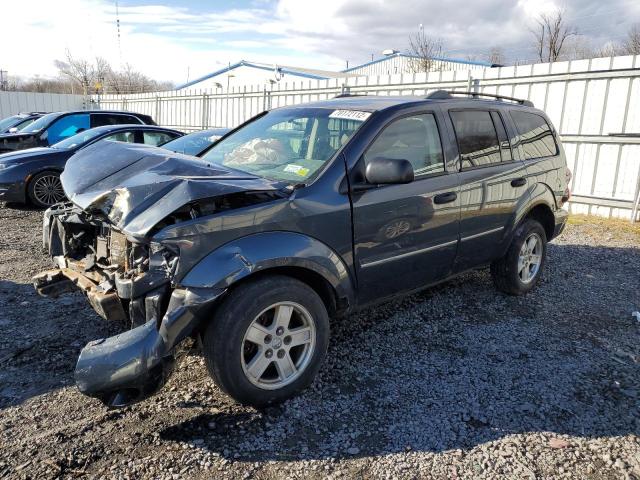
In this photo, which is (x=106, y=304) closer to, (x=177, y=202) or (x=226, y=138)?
(x=177, y=202)

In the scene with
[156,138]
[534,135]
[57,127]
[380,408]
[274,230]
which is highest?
[534,135]

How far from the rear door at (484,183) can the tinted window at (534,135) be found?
0.27 metres

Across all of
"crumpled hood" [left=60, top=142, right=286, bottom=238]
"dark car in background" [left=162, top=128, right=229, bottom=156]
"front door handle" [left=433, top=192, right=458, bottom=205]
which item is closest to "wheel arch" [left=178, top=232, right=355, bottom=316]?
"crumpled hood" [left=60, top=142, right=286, bottom=238]

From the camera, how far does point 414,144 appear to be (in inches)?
150

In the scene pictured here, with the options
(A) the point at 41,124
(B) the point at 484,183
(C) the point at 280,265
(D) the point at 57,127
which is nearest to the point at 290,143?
(C) the point at 280,265

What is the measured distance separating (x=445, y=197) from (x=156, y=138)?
765 centimetres

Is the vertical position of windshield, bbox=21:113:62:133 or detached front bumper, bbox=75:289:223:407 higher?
windshield, bbox=21:113:62:133

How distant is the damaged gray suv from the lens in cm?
269

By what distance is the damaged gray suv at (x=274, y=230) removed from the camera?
8.83 feet

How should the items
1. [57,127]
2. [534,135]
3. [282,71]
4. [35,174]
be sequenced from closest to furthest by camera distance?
1. [534,135]
2. [35,174]
3. [57,127]
4. [282,71]

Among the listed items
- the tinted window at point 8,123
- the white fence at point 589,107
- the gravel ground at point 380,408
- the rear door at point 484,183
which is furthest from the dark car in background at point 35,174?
the tinted window at point 8,123

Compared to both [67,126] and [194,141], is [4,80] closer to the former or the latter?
[67,126]

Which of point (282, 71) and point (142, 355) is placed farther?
point (282, 71)

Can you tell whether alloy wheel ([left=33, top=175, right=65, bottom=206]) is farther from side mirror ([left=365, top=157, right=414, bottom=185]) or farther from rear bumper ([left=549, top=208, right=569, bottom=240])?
rear bumper ([left=549, top=208, right=569, bottom=240])
